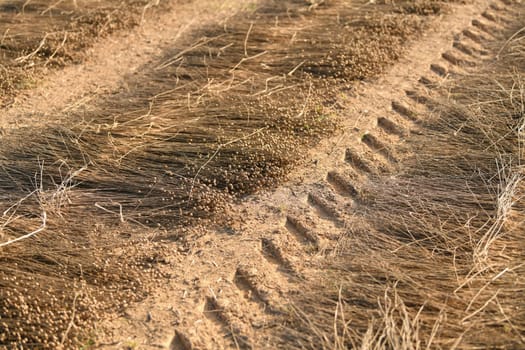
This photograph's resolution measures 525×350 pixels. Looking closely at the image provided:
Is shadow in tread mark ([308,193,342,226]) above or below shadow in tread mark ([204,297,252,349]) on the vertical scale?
above

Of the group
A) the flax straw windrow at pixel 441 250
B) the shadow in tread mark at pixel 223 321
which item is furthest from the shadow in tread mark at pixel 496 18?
the shadow in tread mark at pixel 223 321

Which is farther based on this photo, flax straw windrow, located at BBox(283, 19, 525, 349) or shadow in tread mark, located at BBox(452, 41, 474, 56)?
shadow in tread mark, located at BBox(452, 41, 474, 56)

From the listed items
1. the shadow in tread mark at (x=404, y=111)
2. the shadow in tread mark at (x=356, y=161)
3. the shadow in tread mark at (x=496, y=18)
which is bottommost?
the shadow in tread mark at (x=356, y=161)

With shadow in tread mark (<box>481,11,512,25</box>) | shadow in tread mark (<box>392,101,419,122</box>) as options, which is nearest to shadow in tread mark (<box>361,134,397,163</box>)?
shadow in tread mark (<box>392,101,419,122</box>)

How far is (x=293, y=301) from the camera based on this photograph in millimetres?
3455

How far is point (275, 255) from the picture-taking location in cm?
381

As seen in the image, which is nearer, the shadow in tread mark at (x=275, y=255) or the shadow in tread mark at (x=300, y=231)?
the shadow in tread mark at (x=275, y=255)

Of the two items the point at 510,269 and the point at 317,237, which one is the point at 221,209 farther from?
the point at 510,269

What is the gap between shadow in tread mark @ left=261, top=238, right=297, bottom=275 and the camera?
12.2 ft

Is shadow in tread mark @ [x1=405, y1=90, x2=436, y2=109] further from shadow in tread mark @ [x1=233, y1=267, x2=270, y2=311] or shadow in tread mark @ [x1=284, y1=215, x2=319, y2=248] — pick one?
shadow in tread mark @ [x1=233, y1=267, x2=270, y2=311]

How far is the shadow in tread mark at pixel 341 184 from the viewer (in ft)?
14.0

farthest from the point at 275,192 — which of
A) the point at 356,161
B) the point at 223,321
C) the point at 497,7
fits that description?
the point at 497,7

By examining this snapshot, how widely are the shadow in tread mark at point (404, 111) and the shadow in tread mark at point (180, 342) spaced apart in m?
2.65

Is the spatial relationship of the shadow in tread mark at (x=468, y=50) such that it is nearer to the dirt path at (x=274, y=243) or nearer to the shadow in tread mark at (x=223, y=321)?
the dirt path at (x=274, y=243)
